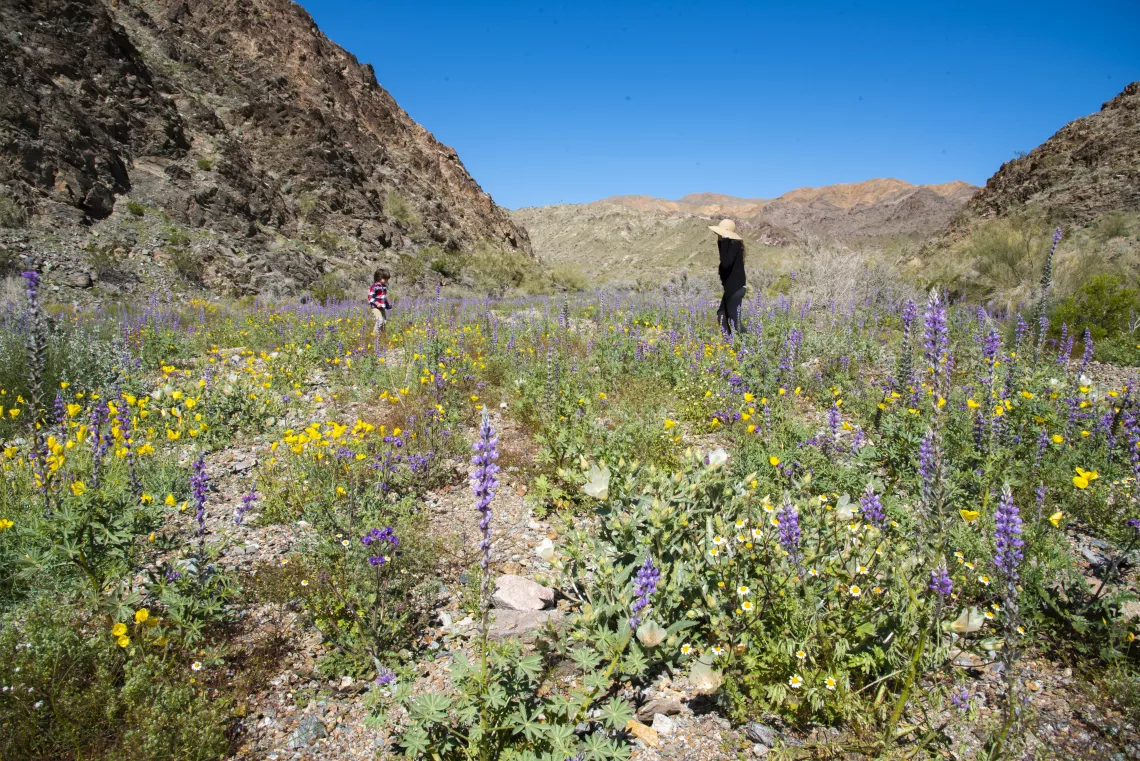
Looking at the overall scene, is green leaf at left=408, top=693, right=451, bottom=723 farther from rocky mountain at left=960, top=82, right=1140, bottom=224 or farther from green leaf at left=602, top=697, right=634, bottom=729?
rocky mountain at left=960, top=82, right=1140, bottom=224

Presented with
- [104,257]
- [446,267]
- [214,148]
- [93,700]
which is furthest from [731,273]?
[214,148]

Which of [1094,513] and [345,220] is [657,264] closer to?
[345,220]

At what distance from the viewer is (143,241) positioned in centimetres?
1574

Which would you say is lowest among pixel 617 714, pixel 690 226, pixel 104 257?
pixel 617 714

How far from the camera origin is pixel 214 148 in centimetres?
2056

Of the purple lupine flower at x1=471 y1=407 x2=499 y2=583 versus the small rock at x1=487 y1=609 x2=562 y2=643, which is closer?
the purple lupine flower at x1=471 y1=407 x2=499 y2=583

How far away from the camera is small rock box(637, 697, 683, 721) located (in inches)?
98.6

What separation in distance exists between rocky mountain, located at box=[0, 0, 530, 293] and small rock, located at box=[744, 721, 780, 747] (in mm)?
17960

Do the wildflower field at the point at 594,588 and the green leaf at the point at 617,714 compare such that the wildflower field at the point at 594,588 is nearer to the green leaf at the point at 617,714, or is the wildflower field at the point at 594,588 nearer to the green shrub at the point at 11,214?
the green leaf at the point at 617,714

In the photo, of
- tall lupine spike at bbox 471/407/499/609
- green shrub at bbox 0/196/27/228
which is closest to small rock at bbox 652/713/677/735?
tall lupine spike at bbox 471/407/499/609

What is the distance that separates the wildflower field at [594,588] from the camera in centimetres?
221

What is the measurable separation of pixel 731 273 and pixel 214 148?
20.6 meters

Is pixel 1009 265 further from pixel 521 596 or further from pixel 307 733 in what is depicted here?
pixel 307 733

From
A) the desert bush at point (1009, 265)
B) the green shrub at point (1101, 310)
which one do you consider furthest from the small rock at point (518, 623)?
the desert bush at point (1009, 265)
